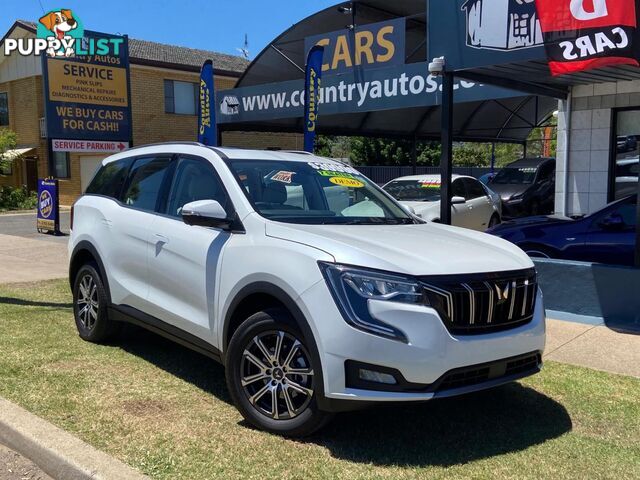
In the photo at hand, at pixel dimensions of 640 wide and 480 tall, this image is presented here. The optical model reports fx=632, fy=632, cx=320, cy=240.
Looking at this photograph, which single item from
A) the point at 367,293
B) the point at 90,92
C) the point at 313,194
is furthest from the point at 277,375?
the point at 90,92

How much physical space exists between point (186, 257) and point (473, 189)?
1022 cm

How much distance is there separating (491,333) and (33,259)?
1027cm

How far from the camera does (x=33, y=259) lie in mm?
11781

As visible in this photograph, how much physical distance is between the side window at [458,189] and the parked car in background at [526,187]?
13.0ft

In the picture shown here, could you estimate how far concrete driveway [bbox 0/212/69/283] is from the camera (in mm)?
9880

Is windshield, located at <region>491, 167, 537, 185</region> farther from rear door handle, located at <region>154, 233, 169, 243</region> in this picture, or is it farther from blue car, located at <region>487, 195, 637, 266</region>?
rear door handle, located at <region>154, 233, 169, 243</region>

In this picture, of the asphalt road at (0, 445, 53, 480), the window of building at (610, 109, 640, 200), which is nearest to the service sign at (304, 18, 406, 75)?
the window of building at (610, 109, 640, 200)

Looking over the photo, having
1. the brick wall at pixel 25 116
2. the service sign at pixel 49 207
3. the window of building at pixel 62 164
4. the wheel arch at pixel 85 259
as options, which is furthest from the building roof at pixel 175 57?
the wheel arch at pixel 85 259

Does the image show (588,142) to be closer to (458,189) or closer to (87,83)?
(458,189)

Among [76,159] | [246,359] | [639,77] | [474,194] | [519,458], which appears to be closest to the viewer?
[519,458]

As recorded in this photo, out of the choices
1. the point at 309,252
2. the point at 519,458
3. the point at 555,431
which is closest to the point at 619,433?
the point at 555,431

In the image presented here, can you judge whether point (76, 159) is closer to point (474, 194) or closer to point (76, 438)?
point (474, 194)

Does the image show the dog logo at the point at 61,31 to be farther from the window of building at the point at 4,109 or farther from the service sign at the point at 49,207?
the window of building at the point at 4,109

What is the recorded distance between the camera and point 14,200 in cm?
2598
